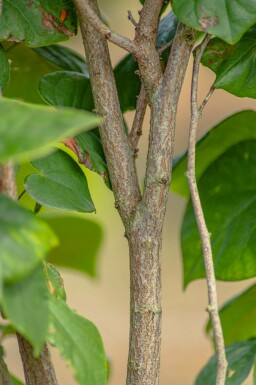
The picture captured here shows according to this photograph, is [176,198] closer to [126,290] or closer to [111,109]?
[126,290]

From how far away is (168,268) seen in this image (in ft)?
9.11

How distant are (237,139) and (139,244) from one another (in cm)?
37

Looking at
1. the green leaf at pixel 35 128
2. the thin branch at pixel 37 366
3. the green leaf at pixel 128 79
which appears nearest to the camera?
the green leaf at pixel 35 128

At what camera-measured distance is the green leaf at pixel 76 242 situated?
1.04 metres

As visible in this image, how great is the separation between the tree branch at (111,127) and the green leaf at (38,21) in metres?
0.04

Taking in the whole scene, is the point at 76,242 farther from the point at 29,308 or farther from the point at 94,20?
the point at 29,308

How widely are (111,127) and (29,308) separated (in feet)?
0.92

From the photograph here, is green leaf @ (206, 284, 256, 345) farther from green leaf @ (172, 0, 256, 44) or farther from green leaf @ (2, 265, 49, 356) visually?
green leaf @ (2, 265, 49, 356)

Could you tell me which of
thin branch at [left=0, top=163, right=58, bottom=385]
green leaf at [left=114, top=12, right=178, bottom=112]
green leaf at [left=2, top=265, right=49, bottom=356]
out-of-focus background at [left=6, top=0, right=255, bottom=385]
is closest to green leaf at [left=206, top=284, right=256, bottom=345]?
green leaf at [left=114, top=12, right=178, bottom=112]

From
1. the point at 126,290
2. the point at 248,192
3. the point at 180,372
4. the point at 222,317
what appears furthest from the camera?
the point at 126,290

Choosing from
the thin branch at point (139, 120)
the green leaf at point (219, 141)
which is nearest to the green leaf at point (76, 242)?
the green leaf at point (219, 141)

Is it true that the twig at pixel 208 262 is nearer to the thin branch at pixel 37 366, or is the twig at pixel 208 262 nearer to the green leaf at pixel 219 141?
the thin branch at pixel 37 366

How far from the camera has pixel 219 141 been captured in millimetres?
981

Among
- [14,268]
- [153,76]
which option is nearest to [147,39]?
[153,76]
